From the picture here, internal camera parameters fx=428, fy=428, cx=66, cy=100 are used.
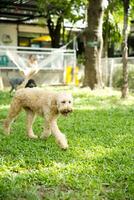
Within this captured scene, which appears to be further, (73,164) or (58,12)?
(58,12)

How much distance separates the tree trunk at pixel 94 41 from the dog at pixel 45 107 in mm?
8509

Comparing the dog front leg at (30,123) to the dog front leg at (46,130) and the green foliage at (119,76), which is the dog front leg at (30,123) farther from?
the green foliage at (119,76)

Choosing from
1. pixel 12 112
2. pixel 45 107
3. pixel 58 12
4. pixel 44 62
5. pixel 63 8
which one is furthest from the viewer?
pixel 58 12

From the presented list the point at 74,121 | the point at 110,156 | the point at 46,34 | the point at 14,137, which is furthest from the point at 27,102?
the point at 46,34

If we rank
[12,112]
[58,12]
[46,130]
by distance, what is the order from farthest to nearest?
[58,12] < [12,112] < [46,130]

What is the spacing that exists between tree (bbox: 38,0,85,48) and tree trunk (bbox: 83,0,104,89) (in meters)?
4.15

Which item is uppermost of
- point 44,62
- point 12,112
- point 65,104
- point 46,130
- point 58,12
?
point 58,12

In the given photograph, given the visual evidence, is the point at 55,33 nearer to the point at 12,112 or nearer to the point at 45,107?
the point at 12,112

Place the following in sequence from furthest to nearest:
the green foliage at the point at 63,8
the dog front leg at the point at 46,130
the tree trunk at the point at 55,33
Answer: the tree trunk at the point at 55,33
the green foliage at the point at 63,8
the dog front leg at the point at 46,130

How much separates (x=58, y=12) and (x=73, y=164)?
61.5 feet

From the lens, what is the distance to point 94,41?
14.8 meters

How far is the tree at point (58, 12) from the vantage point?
19622 mm

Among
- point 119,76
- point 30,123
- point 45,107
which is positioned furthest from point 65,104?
point 119,76

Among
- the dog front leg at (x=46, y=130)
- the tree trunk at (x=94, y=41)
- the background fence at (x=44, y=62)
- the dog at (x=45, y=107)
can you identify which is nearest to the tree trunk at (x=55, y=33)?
the background fence at (x=44, y=62)
